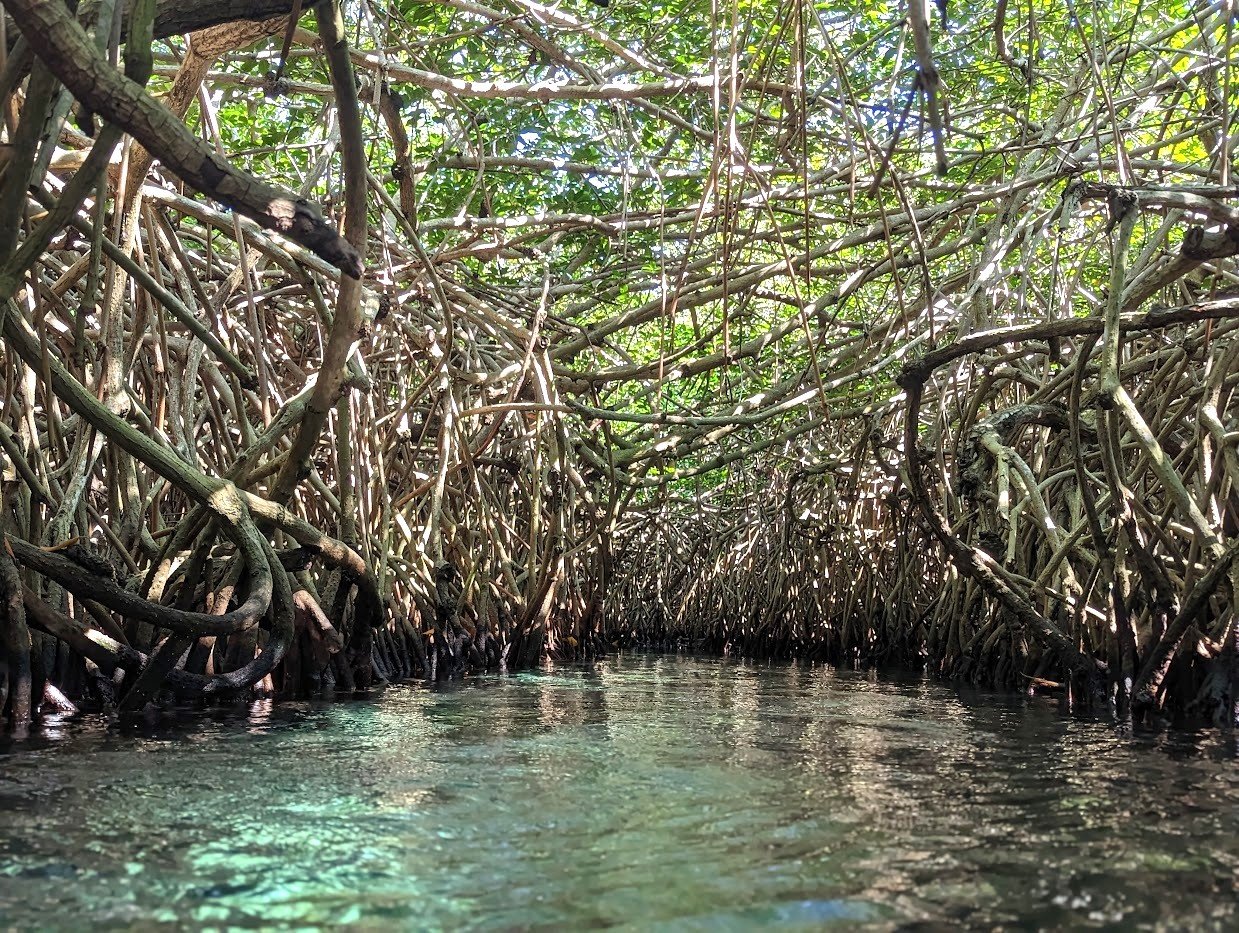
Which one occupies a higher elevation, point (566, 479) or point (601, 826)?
point (566, 479)

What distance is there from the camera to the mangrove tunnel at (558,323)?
293 cm

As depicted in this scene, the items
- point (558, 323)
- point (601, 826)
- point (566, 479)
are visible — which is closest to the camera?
point (601, 826)

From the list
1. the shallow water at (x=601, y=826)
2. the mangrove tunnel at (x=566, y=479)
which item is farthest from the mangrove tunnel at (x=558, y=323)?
the shallow water at (x=601, y=826)

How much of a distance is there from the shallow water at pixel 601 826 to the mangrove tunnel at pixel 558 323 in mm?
602

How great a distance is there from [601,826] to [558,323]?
4832 millimetres

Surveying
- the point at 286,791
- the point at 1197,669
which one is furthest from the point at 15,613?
the point at 1197,669

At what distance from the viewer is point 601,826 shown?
2.29 metres

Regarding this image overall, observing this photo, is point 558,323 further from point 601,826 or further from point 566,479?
point 601,826

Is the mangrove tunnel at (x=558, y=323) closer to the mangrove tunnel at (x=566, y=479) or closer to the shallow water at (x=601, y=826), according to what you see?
the mangrove tunnel at (x=566, y=479)

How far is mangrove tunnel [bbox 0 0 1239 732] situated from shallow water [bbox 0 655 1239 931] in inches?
23.7

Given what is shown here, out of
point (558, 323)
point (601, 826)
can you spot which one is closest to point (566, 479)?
point (558, 323)

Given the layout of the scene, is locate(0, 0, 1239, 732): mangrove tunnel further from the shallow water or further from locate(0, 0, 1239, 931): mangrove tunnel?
the shallow water

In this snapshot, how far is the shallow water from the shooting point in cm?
175

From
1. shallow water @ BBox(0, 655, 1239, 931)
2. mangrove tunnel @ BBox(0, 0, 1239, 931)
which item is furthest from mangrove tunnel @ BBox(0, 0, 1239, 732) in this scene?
shallow water @ BBox(0, 655, 1239, 931)
